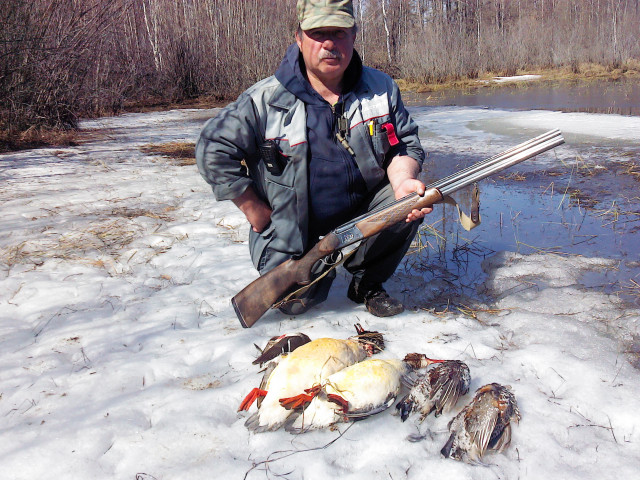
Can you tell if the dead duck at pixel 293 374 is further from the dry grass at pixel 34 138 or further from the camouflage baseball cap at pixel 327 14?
the dry grass at pixel 34 138

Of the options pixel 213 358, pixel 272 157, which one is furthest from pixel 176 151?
pixel 213 358

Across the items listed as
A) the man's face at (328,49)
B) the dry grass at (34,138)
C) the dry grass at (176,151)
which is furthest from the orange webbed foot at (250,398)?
the dry grass at (34,138)

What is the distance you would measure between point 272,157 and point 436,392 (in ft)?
5.20

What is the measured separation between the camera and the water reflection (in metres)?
11.1

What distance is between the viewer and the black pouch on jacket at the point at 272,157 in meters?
2.92

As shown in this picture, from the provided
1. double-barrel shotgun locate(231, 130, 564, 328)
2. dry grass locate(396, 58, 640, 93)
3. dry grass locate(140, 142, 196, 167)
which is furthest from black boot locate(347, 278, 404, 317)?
dry grass locate(396, 58, 640, 93)

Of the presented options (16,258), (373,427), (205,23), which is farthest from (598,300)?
(205,23)

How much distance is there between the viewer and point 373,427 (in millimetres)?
2066

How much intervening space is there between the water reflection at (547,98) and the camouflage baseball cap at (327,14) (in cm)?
910

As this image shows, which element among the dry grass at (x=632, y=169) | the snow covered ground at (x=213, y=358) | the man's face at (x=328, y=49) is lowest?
the snow covered ground at (x=213, y=358)

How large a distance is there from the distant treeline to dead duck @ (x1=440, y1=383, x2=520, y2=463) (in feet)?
30.2

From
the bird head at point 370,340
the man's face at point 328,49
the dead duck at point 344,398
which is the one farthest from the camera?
the man's face at point 328,49

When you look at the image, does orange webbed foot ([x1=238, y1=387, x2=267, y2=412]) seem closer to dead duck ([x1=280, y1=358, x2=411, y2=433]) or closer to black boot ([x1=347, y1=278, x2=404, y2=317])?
dead duck ([x1=280, y1=358, x2=411, y2=433])

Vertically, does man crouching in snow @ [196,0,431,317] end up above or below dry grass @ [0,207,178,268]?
above
